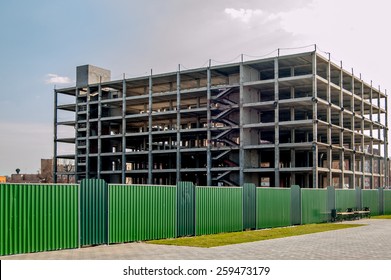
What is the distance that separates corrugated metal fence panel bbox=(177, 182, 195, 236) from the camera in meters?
23.4

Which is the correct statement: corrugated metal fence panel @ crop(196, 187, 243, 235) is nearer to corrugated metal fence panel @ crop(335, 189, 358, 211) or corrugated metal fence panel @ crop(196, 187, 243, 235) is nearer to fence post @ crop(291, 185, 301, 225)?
fence post @ crop(291, 185, 301, 225)

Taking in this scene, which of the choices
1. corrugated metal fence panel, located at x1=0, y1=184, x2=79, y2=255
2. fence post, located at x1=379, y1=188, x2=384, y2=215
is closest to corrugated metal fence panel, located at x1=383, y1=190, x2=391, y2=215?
fence post, located at x1=379, y1=188, x2=384, y2=215

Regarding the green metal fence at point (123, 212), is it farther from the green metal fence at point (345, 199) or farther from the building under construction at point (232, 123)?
the building under construction at point (232, 123)

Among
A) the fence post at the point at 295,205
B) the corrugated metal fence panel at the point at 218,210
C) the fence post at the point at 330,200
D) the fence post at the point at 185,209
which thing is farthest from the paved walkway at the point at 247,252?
the fence post at the point at 330,200

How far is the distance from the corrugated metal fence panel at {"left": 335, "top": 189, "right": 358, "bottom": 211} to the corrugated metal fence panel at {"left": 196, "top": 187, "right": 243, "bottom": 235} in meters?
14.3

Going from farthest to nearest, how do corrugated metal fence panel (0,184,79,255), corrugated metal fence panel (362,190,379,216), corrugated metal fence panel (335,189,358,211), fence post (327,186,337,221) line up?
corrugated metal fence panel (362,190,379,216) → corrugated metal fence panel (335,189,358,211) → fence post (327,186,337,221) → corrugated metal fence panel (0,184,79,255)

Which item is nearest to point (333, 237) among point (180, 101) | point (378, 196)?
point (378, 196)

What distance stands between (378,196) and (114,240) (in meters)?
34.5

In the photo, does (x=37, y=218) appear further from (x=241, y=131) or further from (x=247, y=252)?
(x=241, y=131)

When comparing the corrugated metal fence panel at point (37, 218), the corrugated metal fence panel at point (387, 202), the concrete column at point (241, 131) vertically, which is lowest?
the corrugated metal fence panel at point (387, 202)

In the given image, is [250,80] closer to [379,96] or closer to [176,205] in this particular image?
[379,96]

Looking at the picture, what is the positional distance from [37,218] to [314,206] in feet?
74.9

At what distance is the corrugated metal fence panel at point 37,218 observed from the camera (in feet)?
53.1

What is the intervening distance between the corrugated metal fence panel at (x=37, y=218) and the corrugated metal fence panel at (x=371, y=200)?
32.2 m
